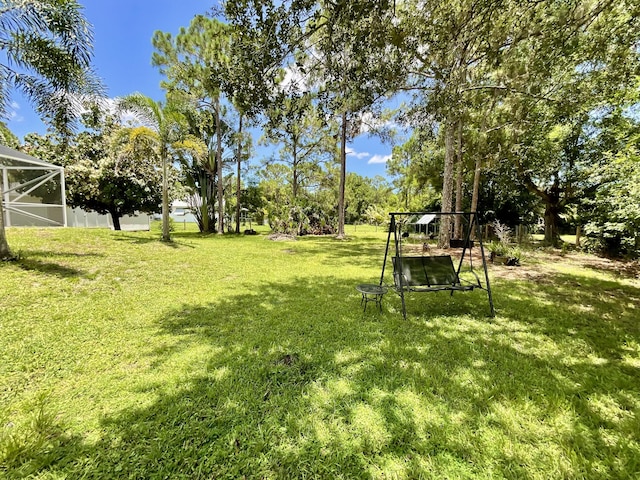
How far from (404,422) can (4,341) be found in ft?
15.2

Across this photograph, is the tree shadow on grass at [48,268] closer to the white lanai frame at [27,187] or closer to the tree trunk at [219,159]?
the white lanai frame at [27,187]

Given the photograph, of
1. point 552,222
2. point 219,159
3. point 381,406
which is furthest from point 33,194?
point 552,222

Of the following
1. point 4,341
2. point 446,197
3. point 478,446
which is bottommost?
point 478,446

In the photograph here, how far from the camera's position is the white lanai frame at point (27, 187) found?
29.3 ft

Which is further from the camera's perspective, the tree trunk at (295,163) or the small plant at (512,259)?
the tree trunk at (295,163)

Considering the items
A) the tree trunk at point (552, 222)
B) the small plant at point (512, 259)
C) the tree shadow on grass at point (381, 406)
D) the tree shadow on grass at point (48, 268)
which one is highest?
the tree trunk at point (552, 222)

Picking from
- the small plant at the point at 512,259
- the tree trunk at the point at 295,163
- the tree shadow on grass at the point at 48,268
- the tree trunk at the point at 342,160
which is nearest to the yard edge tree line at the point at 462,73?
the small plant at the point at 512,259

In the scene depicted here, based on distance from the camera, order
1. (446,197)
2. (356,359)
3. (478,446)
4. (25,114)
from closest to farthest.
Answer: (478,446) < (356,359) < (25,114) < (446,197)

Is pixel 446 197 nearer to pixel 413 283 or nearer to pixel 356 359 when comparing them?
pixel 413 283

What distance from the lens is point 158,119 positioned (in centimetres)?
1032

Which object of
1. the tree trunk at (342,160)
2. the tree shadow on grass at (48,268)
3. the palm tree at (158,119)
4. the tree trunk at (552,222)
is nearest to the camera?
the tree shadow on grass at (48,268)

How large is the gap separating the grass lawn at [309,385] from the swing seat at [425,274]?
510mm

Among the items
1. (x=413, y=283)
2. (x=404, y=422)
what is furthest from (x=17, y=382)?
(x=413, y=283)

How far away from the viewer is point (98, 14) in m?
6.02
